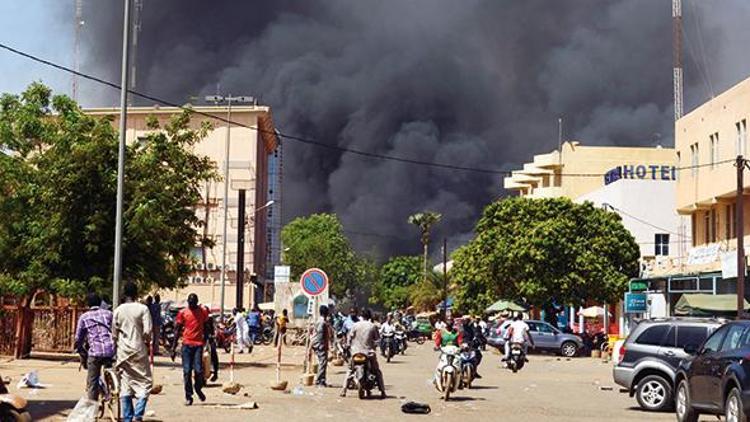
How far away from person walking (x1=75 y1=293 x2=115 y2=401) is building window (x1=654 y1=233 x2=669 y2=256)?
6480 centimetres

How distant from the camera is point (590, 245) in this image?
210ft

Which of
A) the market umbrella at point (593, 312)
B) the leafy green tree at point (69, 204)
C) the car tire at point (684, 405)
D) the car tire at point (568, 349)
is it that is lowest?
the car tire at point (568, 349)

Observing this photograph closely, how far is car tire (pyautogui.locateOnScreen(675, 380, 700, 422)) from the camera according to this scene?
688 inches

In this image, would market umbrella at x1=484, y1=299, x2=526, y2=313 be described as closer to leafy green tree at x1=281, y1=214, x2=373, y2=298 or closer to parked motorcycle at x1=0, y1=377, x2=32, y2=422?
parked motorcycle at x1=0, y1=377, x2=32, y2=422

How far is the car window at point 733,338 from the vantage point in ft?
52.9

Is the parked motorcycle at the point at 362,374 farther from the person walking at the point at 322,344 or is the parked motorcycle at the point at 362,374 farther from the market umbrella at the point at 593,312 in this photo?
the market umbrella at the point at 593,312

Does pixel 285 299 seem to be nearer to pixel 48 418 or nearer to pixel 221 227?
pixel 48 418

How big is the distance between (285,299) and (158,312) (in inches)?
633

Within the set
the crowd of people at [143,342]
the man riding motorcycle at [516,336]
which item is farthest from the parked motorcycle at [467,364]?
the man riding motorcycle at [516,336]

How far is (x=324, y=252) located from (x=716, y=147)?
74.7 meters

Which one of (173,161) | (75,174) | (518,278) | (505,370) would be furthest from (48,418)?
(518,278)

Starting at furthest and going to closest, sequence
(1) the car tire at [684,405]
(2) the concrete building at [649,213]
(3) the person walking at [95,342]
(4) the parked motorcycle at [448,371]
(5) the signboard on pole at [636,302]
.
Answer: (2) the concrete building at [649,213] < (5) the signboard on pole at [636,302] < (4) the parked motorcycle at [448,371] < (1) the car tire at [684,405] < (3) the person walking at [95,342]

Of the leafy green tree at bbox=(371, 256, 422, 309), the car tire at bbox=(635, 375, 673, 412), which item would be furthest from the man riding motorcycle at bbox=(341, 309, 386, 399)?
the leafy green tree at bbox=(371, 256, 422, 309)

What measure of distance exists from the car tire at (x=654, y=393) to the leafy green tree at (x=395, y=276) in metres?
131
